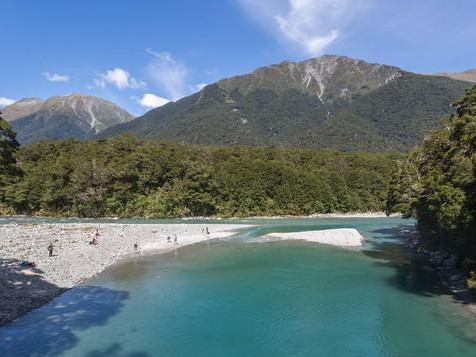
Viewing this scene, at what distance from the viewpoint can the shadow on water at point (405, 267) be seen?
32.4 meters

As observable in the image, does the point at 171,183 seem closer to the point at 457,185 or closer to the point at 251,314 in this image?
the point at 251,314

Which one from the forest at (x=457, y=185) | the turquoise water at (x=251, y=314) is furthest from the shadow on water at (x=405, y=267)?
the forest at (x=457, y=185)

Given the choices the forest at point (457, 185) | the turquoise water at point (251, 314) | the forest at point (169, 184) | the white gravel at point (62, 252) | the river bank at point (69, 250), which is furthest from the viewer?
the forest at point (169, 184)

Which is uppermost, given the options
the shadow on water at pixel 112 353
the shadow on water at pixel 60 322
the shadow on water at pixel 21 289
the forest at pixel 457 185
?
the forest at pixel 457 185

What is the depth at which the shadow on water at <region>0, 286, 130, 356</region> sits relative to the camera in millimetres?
20422

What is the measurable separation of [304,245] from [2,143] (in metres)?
39.6

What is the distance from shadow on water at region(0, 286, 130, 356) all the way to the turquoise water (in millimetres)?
59

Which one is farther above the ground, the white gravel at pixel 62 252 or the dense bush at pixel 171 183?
the dense bush at pixel 171 183

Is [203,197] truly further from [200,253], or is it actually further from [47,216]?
[200,253]

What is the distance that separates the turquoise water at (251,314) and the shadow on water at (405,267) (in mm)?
153

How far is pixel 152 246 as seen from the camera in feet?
173

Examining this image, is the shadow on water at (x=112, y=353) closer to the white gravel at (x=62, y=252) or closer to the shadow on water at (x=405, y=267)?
the white gravel at (x=62, y=252)

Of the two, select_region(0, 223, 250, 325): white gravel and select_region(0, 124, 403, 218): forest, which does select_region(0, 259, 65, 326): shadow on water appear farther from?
select_region(0, 124, 403, 218): forest

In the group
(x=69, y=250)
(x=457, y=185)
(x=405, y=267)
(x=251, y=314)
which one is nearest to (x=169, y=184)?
(x=69, y=250)
